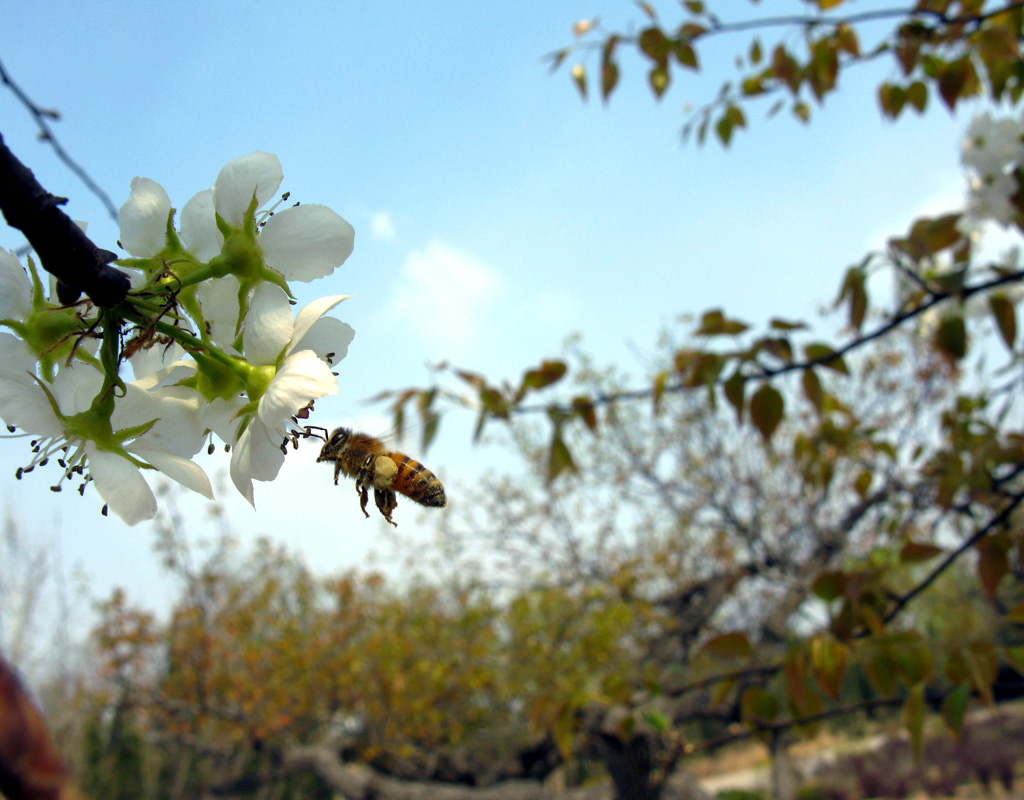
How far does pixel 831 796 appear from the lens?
42.5 ft

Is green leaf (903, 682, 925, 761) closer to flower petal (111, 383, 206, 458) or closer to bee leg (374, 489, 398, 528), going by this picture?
bee leg (374, 489, 398, 528)

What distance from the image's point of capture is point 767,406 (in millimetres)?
1697

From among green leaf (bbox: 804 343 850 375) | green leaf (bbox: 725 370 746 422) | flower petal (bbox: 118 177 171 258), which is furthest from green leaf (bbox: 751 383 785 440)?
flower petal (bbox: 118 177 171 258)

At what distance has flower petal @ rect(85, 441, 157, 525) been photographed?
58cm

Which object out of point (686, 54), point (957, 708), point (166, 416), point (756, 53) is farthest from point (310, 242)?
point (756, 53)

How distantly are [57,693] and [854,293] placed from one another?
19061 mm

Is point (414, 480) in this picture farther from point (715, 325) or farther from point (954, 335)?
point (954, 335)

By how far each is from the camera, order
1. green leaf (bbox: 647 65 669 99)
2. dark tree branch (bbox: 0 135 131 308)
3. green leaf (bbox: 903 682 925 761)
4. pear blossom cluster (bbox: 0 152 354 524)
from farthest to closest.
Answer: green leaf (bbox: 647 65 669 99) < green leaf (bbox: 903 682 925 761) < pear blossom cluster (bbox: 0 152 354 524) < dark tree branch (bbox: 0 135 131 308)

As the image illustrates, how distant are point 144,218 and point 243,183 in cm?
10

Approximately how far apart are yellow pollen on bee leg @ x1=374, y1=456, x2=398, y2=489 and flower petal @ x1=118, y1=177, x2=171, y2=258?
0.35 meters

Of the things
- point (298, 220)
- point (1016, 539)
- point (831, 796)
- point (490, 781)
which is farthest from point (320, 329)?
point (831, 796)

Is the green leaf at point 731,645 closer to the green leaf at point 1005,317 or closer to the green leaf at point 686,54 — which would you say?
the green leaf at point 1005,317

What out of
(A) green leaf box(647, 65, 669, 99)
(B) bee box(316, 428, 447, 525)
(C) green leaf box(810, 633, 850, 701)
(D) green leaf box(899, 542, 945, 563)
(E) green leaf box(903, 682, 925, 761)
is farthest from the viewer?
(A) green leaf box(647, 65, 669, 99)

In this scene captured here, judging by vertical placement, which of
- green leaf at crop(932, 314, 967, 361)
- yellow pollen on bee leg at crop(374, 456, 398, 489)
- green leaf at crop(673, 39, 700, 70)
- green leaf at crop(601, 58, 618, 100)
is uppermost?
green leaf at crop(601, 58, 618, 100)
